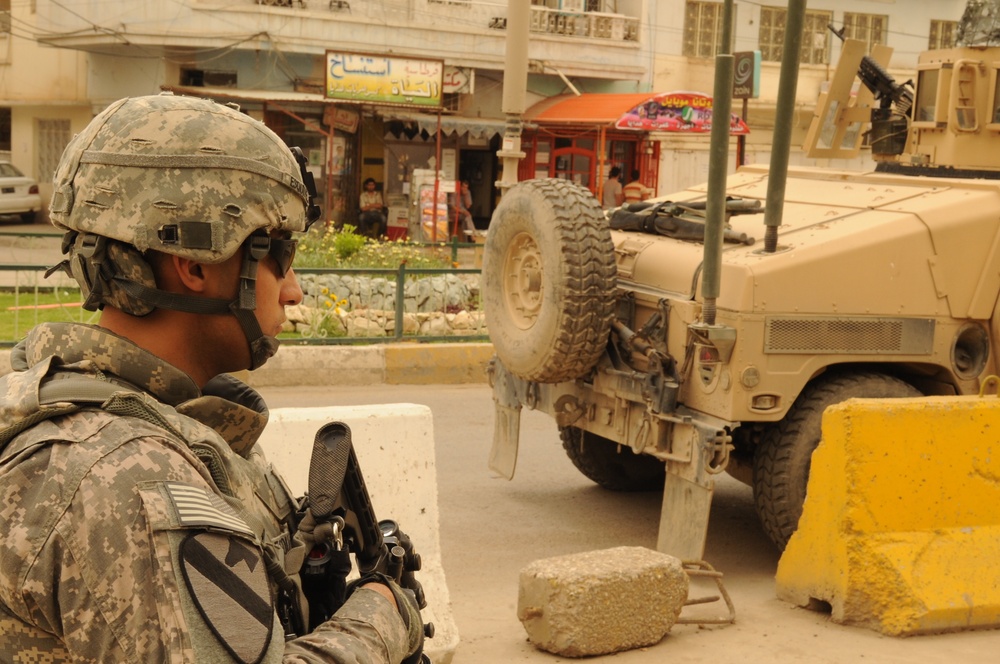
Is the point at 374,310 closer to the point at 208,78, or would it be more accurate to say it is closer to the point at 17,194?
the point at 208,78

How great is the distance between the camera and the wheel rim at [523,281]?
6.21 metres

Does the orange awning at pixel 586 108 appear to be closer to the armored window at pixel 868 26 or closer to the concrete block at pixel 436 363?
the armored window at pixel 868 26

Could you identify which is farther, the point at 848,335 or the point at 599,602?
the point at 848,335

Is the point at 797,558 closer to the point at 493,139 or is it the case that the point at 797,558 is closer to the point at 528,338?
the point at 528,338

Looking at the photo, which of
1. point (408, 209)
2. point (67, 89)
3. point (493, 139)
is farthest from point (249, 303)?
point (67, 89)

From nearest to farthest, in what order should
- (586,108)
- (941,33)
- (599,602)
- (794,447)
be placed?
(599,602)
(794,447)
(586,108)
(941,33)

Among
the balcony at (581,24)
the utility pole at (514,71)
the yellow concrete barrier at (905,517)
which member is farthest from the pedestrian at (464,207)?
the yellow concrete barrier at (905,517)

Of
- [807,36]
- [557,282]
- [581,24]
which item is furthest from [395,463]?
[807,36]

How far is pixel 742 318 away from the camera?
5.46 meters

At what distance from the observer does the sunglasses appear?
6.45ft

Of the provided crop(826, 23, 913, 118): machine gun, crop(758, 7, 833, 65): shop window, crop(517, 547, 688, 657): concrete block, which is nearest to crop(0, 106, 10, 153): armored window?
crop(758, 7, 833, 65): shop window

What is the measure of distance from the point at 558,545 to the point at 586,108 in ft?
64.3

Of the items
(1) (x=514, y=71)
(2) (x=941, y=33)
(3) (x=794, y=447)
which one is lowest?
(3) (x=794, y=447)

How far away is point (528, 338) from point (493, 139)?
66.6 feet
